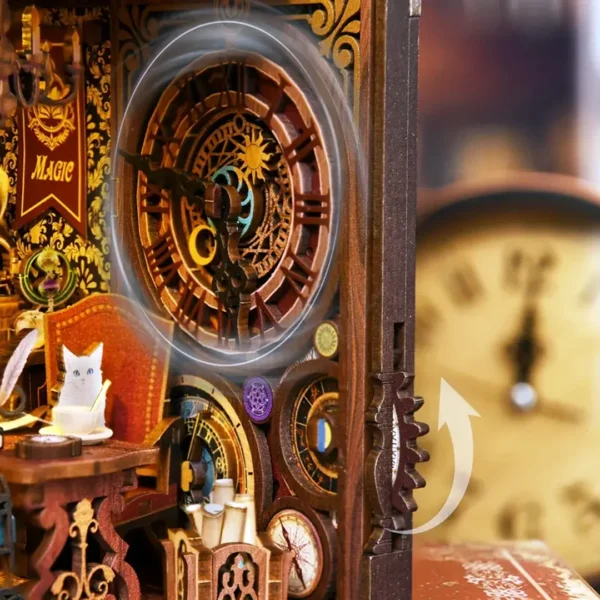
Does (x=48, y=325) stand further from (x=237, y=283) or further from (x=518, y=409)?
(x=518, y=409)

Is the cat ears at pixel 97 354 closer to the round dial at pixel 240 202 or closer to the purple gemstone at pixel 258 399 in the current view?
the round dial at pixel 240 202

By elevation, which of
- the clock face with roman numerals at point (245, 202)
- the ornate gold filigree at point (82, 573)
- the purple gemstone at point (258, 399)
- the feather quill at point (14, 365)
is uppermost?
the clock face with roman numerals at point (245, 202)

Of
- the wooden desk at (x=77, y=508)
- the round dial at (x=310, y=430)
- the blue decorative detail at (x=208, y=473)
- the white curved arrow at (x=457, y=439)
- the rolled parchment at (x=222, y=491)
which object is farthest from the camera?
the white curved arrow at (x=457, y=439)

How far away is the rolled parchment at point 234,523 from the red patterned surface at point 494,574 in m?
0.64

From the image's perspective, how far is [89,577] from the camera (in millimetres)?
3096

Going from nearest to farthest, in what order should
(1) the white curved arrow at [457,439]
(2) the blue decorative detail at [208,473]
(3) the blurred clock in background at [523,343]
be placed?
(2) the blue decorative detail at [208,473] < (1) the white curved arrow at [457,439] < (3) the blurred clock in background at [523,343]

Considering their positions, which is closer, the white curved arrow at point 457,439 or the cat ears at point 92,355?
the cat ears at point 92,355

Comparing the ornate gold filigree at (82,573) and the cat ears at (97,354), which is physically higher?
the cat ears at (97,354)

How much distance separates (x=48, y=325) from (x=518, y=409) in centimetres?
166

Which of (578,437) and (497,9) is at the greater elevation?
(497,9)

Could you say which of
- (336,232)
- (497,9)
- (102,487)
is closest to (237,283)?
(336,232)

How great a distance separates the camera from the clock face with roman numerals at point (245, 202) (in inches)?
129

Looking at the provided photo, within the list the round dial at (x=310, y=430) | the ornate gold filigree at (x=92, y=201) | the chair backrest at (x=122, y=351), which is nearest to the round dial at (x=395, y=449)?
the round dial at (x=310, y=430)

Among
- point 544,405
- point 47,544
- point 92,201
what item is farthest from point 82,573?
point 544,405
